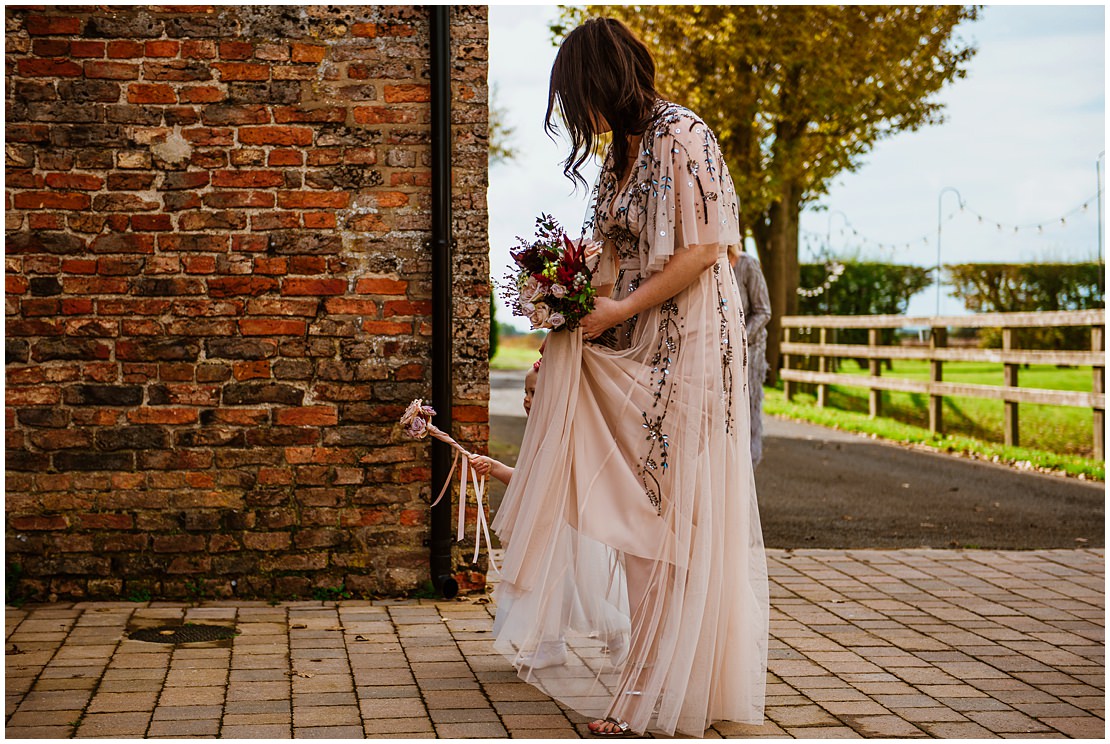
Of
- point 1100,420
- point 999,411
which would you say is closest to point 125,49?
point 1100,420

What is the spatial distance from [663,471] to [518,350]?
3305 centimetres

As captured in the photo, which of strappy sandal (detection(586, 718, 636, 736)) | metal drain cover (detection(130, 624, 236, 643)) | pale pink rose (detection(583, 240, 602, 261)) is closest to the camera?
strappy sandal (detection(586, 718, 636, 736))

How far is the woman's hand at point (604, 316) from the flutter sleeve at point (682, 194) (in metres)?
0.17

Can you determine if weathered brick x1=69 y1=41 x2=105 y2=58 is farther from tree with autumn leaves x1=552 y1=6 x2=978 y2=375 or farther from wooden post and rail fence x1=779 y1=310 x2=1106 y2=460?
tree with autumn leaves x1=552 y1=6 x2=978 y2=375

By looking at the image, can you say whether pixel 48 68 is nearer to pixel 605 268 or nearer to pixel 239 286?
pixel 239 286

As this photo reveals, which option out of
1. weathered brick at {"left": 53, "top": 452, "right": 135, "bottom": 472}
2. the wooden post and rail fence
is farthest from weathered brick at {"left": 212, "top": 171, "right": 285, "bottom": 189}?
the wooden post and rail fence

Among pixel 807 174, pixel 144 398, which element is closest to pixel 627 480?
pixel 144 398

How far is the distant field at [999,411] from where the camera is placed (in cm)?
1329

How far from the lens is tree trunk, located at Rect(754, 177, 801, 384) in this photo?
18.9 meters

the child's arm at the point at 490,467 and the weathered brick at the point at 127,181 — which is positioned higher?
the weathered brick at the point at 127,181

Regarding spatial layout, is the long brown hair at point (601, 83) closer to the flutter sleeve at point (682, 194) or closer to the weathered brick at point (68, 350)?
the flutter sleeve at point (682, 194)

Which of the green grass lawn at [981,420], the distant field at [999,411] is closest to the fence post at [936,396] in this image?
the green grass lawn at [981,420]

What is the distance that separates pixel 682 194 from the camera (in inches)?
150

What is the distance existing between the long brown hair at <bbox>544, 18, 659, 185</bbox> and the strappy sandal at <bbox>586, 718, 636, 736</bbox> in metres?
1.80
